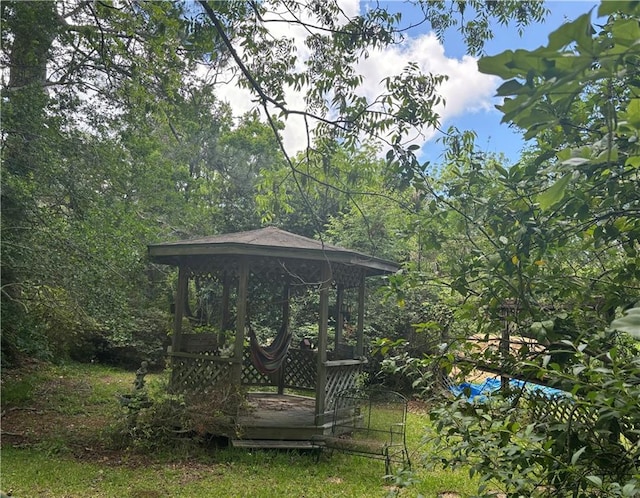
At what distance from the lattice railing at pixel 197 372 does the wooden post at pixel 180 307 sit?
167mm

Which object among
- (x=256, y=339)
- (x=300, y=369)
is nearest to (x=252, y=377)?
(x=300, y=369)

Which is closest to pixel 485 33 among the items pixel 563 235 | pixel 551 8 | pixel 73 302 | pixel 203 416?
pixel 551 8

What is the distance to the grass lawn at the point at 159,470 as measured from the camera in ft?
13.1

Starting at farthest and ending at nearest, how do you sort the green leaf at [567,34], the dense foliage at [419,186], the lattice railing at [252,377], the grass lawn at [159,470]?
the lattice railing at [252,377]
the grass lawn at [159,470]
the dense foliage at [419,186]
the green leaf at [567,34]

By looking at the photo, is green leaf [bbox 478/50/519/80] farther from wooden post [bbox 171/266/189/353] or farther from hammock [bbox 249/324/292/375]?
wooden post [bbox 171/266/189/353]

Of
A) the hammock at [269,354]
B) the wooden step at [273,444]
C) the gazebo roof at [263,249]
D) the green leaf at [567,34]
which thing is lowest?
the wooden step at [273,444]

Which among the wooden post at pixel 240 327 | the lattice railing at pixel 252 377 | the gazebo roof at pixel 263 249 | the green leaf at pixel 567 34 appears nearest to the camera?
the green leaf at pixel 567 34

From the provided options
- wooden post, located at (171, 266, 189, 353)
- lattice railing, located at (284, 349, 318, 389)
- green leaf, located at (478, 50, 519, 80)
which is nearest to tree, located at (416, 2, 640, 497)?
green leaf, located at (478, 50, 519, 80)

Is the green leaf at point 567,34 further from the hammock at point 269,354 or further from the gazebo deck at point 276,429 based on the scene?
the hammock at point 269,354

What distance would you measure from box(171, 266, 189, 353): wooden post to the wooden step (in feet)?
4.54

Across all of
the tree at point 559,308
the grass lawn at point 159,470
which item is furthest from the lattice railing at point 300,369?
the tree at point 559,308

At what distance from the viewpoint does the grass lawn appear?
158 inches

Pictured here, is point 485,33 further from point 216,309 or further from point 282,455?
point 216,309

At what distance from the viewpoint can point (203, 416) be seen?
502cm
